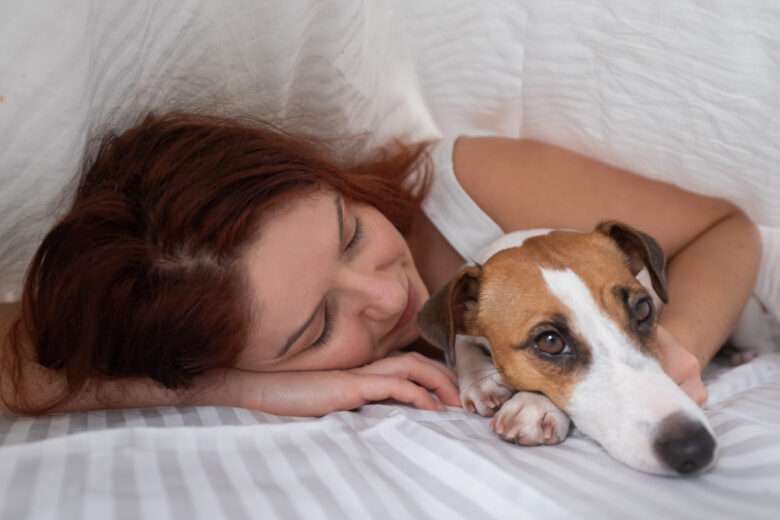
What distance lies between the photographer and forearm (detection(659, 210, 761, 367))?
1.81 m

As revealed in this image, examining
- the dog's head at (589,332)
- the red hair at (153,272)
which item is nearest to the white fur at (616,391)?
the dog's head at (589,332)

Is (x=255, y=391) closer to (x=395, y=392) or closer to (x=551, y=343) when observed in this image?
Answer: (x=395, y=392)

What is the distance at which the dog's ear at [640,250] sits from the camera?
1.61 m

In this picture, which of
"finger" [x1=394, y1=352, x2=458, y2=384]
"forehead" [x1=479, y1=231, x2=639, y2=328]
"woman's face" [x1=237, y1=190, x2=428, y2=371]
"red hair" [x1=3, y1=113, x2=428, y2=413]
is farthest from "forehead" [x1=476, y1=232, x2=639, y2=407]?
"red hair" [x1=3, y1=113, x2=428, y2=413]

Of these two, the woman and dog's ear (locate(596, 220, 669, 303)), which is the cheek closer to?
the woman

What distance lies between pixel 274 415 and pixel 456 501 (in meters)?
0.57

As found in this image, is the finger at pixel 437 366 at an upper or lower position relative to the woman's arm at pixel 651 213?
lower

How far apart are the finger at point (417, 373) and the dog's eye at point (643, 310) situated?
1.46 feet

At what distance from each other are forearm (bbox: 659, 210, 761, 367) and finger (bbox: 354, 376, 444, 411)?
681mm

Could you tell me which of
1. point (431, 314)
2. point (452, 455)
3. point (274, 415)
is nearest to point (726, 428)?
point (452, 455)

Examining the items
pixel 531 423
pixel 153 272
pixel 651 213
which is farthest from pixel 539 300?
pixel 153 272

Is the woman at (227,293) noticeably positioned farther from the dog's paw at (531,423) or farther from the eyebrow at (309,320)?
the dog's paw at (531,423)

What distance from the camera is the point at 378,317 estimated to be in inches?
65.5

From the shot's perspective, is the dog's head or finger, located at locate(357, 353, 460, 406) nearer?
the dog's head
